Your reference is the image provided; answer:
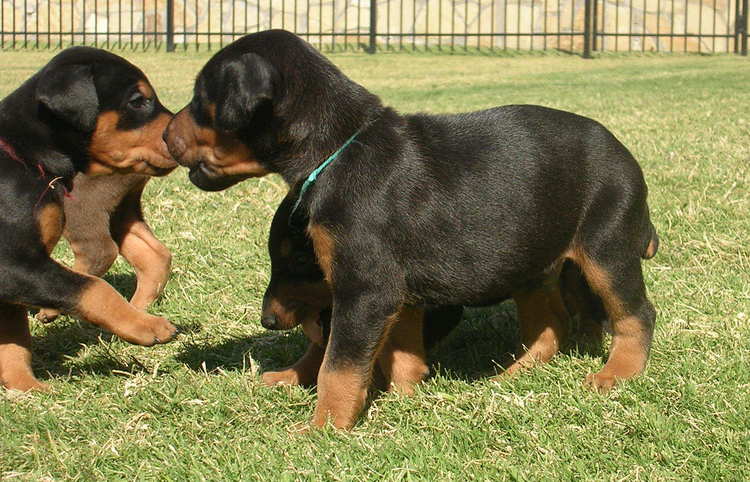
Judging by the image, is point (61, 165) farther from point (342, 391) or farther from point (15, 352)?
point (342, 391)

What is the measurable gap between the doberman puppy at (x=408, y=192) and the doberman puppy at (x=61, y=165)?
0.58m

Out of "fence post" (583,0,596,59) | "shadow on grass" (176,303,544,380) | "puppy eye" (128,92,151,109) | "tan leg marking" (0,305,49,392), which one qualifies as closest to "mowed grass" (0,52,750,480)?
"shadow on grass" (176,303,544,380)

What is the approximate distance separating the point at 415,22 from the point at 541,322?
17.9m

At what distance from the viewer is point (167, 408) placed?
367cm

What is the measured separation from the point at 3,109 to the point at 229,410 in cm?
166

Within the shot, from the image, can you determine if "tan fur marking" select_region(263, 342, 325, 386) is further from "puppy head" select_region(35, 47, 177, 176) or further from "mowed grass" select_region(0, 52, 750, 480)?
"puppy head" select_region(35, 47, 177, 176)

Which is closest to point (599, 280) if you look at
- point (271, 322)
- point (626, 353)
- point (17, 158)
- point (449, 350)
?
point (626, 353)

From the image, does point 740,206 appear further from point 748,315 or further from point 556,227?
point 556,227

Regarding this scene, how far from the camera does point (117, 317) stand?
388 cm

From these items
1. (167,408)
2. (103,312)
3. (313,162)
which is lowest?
(167,408)

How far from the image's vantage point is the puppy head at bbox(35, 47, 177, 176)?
4137mm

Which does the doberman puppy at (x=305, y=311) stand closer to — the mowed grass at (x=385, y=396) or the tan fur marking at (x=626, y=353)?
the mowed grass at (x=385, y=396)

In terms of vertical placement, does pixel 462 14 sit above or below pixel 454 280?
above

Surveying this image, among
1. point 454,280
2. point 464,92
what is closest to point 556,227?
point 454,280
